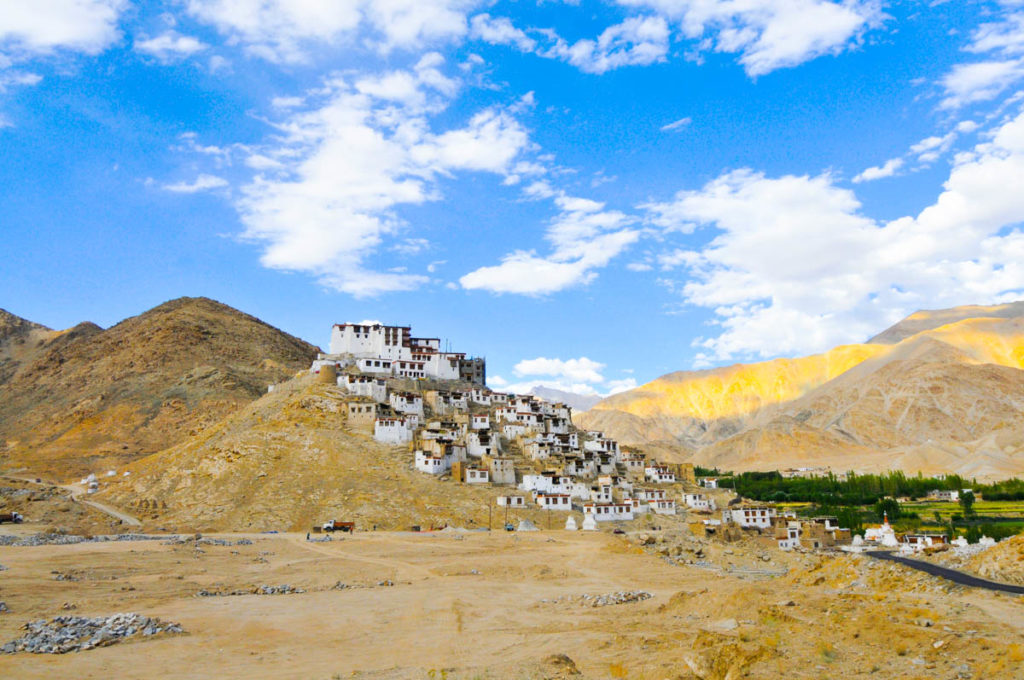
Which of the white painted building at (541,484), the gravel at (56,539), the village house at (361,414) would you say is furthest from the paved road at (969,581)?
the village house at (361,414)

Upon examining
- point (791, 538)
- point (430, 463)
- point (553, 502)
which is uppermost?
point (430, 463)

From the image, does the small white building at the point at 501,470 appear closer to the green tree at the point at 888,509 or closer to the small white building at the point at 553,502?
the small white building at the point at 553,502

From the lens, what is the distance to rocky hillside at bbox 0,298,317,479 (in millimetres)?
99062

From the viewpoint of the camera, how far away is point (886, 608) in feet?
74.2

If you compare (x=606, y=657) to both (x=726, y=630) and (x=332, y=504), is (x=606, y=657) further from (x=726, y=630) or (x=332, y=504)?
(x=332, y=504)

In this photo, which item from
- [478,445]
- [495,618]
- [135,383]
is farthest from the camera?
[135,383]

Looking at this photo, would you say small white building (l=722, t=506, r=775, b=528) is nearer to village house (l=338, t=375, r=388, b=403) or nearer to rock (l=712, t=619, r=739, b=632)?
village house (l=338, t=375, r=388, b=403)

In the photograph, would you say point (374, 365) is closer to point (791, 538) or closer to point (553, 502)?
point (553, 502)

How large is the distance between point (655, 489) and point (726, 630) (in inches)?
2131

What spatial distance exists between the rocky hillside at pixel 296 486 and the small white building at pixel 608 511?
15.5 feet

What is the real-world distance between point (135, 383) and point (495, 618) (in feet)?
360

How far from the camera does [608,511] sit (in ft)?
217

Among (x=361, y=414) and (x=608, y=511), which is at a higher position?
(x=361, y=414)

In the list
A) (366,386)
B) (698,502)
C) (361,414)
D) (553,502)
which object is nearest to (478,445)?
(553,502)
